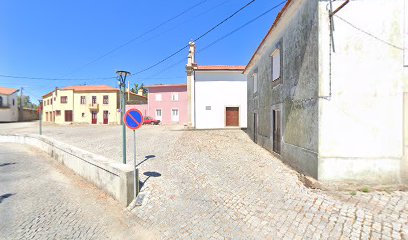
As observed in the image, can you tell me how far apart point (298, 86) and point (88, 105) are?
1325 inches

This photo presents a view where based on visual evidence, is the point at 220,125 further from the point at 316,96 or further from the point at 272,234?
the point at 272,234

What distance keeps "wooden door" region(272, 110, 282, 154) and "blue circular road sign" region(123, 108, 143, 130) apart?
216 inches

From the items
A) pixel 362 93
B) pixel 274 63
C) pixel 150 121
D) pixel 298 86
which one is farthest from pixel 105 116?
pixel 362 93

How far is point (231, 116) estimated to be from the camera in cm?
1830

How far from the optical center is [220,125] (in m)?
18.0

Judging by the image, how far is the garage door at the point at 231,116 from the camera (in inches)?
717

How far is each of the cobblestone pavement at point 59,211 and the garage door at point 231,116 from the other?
13.3 meters

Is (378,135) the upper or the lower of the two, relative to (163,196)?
upper

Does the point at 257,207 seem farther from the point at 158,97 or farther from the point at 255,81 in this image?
the point at 158,97

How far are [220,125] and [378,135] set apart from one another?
44.8 feet

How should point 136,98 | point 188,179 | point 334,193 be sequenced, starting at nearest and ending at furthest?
point 334,193 < point 188,179 < point 136,98

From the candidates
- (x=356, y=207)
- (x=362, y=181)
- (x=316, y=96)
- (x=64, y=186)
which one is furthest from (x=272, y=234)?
(x=64, y=186)

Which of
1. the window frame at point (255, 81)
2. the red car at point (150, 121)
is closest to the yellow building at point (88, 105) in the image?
the red car at point (150, 121)

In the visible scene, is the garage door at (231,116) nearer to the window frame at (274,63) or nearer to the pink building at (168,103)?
the window frame at (274,63)
